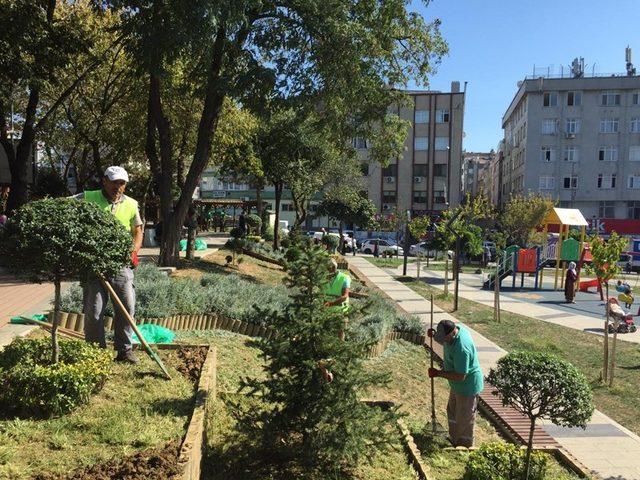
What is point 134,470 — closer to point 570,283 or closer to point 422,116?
point 570,283

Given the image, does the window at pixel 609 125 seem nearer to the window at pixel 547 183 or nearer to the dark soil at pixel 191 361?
the window at pixel 547 183

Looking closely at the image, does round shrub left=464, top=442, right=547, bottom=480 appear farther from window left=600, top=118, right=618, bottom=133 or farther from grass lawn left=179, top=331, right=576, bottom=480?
window left=600, top=118, right=618, bottom=133

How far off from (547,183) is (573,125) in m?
5.69

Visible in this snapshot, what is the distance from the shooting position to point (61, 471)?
314cm

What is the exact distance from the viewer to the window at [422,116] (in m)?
56.3

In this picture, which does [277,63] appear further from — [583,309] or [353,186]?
[353,186]

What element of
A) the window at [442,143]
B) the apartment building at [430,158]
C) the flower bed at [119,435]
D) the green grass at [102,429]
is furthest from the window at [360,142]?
the green grass at [102,429]

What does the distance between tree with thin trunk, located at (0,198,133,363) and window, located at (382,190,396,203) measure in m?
54.8

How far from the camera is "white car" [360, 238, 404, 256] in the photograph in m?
42.0

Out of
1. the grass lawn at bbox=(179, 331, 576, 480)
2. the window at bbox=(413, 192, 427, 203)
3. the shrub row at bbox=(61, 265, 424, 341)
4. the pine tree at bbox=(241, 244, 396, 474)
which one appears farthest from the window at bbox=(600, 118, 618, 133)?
the pine tree at bbox=(241, 244, 396, 474)

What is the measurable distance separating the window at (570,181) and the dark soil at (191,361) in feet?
168

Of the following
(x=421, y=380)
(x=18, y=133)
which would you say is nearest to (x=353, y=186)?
(x=18, y=133)

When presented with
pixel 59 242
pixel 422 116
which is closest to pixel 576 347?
pixel 59 242

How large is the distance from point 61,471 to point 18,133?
27738 millimetres
